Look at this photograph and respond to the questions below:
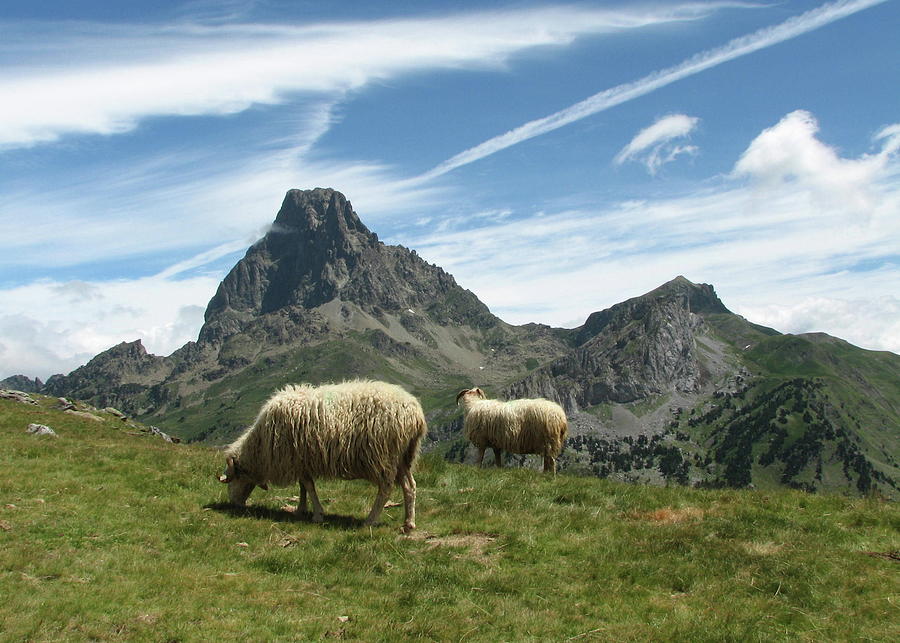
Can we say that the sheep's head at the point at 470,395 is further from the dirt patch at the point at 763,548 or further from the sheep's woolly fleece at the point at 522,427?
the dirt patch at the point at 763,548

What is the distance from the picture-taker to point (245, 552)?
13469 mm

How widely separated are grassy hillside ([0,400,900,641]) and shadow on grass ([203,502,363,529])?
0.11 metres

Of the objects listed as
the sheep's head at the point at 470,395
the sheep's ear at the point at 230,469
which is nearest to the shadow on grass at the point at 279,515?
the sheep's ear at the point at 230,469

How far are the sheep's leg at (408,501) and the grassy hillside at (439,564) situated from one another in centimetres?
38

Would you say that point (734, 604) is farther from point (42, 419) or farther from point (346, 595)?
point (42, 419)

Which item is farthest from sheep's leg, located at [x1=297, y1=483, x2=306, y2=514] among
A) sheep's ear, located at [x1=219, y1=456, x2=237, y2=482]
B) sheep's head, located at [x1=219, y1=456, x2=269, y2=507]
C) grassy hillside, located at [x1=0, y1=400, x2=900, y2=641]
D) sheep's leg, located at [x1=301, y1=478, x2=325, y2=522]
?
sheep's ear, located at [x1=219, y1=456, x2=237, y2=482]

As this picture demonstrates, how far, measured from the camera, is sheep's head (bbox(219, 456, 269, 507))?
17453mm

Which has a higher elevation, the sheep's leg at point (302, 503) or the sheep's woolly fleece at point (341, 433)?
the sheep's woolly fleece at point (341, 433)

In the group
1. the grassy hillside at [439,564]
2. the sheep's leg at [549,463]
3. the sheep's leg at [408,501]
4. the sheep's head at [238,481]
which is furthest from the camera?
the sheep's leg at [549,463]

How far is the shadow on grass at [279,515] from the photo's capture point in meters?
16.2

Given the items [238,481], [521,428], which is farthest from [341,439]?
[521,428]

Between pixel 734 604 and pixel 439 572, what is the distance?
17.2 ft

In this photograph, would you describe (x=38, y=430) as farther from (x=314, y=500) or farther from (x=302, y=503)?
(x=314, y=500)

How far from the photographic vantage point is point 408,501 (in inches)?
622
